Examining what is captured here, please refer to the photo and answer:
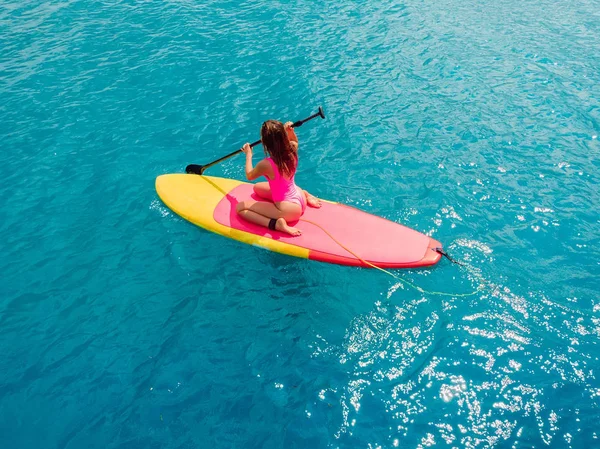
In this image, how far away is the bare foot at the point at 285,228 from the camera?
19.6ft

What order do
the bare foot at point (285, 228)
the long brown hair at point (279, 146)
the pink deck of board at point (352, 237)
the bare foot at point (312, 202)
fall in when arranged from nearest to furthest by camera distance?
the long brown hair at point (279, 146) < the pink deck of board at point (352, 237) < the bare foot at point (285, 228) < the bare foot at point (312, 202)

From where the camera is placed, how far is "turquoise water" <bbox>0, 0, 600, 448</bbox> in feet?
14.5

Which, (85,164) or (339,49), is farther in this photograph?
(339,49)

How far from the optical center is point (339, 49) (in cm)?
1141

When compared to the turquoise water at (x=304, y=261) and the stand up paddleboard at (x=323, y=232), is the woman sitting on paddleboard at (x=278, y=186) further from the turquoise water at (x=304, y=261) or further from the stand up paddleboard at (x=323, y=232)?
the turquoise water at (x=304, y=261)

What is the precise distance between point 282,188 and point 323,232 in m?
0.84

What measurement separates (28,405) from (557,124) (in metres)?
9.62

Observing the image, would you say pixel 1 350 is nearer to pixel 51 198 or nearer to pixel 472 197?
pixel 51 198

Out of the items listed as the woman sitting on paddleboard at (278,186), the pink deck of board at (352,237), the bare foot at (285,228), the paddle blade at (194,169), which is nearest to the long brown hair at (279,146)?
the woman sitting on paddleboard at (278,186)

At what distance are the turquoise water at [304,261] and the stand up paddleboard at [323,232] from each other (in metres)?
0.22

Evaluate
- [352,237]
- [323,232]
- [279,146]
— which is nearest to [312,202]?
[323,232]

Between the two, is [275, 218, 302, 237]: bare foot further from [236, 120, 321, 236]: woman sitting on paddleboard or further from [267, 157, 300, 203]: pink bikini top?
[267, 157, 300, 203]: pink bikini top

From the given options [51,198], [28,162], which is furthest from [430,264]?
[28,162]

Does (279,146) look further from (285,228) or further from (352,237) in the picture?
(352,237)
